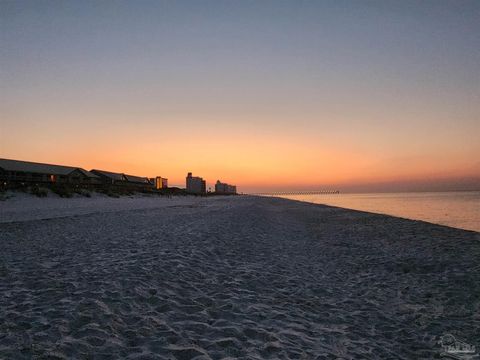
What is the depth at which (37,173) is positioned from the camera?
67312mm

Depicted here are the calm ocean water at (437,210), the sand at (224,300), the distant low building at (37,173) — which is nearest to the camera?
the sand at (224,300)

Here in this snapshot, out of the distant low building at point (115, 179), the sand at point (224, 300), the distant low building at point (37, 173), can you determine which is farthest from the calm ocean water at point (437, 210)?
the distant low building at point (115, 179)

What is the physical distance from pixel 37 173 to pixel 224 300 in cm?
7498

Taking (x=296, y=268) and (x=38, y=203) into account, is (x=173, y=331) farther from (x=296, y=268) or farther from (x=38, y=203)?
(x=38, y=203)

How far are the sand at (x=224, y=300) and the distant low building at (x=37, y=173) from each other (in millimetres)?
52715

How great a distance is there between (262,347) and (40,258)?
8755mm

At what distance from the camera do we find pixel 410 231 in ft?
67.3

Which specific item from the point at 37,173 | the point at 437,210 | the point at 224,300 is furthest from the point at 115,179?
the point at 224,300

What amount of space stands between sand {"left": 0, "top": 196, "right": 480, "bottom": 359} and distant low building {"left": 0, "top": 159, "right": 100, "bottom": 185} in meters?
52.7

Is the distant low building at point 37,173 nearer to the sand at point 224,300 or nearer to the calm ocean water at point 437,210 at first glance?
the sand at point 224,300

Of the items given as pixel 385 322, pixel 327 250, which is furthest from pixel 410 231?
pixel 385 322

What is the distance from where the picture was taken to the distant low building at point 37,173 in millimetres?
60781

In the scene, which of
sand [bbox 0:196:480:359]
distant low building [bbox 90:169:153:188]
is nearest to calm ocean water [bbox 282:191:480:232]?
sand [bbox 0:196:480:359]

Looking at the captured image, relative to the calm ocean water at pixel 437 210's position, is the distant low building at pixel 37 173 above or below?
above
